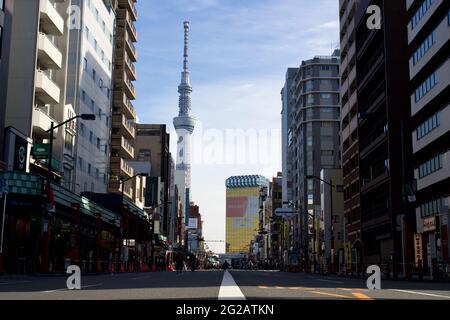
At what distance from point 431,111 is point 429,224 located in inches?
381

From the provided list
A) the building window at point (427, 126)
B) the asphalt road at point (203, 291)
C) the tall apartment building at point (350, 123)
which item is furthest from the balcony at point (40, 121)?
the tall apartment building at point (350, 123)

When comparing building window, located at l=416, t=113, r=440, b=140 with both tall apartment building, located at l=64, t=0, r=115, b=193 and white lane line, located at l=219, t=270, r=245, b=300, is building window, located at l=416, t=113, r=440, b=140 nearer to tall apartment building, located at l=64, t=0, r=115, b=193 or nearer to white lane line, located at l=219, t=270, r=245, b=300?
tall apartment building, located at l=64, t=0, r=115, b=193

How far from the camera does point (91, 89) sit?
218ft

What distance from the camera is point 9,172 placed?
36.8m

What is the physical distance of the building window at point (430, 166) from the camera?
45125 mm

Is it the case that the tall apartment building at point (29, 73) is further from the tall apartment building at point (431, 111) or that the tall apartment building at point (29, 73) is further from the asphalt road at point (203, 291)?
the tall apartment building at point (431, 111)

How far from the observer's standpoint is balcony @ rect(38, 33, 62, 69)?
47.6 m

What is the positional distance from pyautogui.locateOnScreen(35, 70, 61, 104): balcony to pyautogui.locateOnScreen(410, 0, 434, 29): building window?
30.9 meters

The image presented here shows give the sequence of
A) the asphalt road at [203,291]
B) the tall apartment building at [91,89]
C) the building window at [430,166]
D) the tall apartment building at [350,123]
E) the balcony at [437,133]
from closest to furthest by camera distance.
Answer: the asphalt road at [203,291] → the balcony at [437,133] → the building window at [430,166] → the tall apartment building at [91,89] → the tall apartment building at [350,123]

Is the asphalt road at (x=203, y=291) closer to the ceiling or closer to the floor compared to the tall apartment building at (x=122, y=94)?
closer to the floor

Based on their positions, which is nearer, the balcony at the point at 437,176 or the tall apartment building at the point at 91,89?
the balcony at the point at 437,176

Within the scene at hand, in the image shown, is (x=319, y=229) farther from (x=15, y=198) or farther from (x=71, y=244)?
(x=15, y=198)
